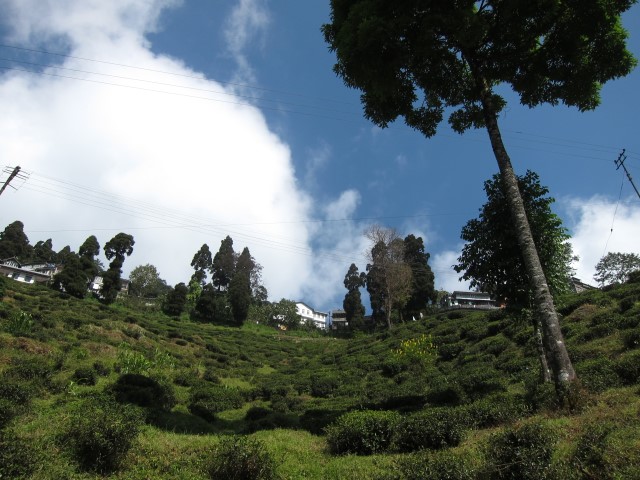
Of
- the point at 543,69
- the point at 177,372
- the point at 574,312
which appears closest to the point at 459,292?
the point at 574,312

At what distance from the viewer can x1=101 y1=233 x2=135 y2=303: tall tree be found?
187ft

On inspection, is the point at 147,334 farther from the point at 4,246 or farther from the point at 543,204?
the point at 4,246

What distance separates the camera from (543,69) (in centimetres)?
1139

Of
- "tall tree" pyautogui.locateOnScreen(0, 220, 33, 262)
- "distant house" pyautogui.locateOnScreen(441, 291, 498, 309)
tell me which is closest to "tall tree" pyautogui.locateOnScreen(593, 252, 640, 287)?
"distant house" pyautogui.locateOnScreen(441, 291, 498, 309)

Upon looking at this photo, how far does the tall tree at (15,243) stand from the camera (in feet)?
268

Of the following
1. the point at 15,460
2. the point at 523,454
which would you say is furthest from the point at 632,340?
the point at 15,460

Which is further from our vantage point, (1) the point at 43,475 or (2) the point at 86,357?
(2) the point at 86,357

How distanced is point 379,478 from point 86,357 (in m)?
20.1

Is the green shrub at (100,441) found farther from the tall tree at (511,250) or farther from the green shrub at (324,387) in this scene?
the green shrub at (324,387)

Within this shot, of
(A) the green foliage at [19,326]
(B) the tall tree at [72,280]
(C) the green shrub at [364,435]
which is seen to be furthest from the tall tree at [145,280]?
(C) the green shrub at [364,435]

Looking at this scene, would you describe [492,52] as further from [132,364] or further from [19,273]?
[19,273]

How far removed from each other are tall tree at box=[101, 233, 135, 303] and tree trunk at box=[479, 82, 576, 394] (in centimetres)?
5893

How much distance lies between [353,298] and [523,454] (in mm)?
67558

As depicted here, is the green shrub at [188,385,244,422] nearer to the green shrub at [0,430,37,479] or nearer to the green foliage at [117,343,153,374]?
the green foliage at [117,343,153,374]
